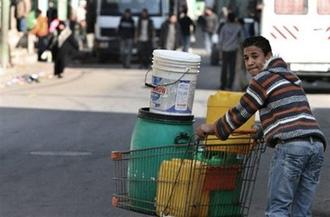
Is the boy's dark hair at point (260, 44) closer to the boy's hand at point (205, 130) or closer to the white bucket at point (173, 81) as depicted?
the boy's hand at point (205, 130)

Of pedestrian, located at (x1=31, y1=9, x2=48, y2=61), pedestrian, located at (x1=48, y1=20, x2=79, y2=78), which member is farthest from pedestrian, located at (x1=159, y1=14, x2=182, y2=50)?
pedestrian, located at (x1=48, y1=20, x2=79, y2=78)

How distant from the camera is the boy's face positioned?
18.0 feet

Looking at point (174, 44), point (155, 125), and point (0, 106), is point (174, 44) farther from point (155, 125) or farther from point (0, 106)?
point (155, 125)

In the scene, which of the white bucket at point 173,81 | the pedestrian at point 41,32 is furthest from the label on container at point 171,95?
the pedestrian at point 41,32

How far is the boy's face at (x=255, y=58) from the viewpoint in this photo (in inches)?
217

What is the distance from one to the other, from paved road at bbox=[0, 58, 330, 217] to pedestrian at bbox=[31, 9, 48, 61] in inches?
185

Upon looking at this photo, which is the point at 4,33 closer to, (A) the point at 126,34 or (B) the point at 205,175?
(A) the point at 126,34

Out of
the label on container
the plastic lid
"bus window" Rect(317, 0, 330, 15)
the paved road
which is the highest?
"bus window" Rect(317, 0, 330, 15)

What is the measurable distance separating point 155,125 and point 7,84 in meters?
14.8

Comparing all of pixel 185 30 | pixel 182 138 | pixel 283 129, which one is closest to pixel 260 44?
pixel 283 129

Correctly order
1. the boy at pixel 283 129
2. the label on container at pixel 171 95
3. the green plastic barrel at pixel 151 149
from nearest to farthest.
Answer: the boy at pixel 283 129 < the green plastic barrel at pixel 151 149 < the label on container at pixel 171 95

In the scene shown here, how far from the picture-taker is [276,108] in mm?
5340

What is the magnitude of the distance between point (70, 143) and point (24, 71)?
12049mm

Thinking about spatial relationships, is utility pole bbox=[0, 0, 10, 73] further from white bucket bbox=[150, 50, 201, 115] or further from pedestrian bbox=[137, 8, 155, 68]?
white bucket bbox=[150, 50, 201, 115]
